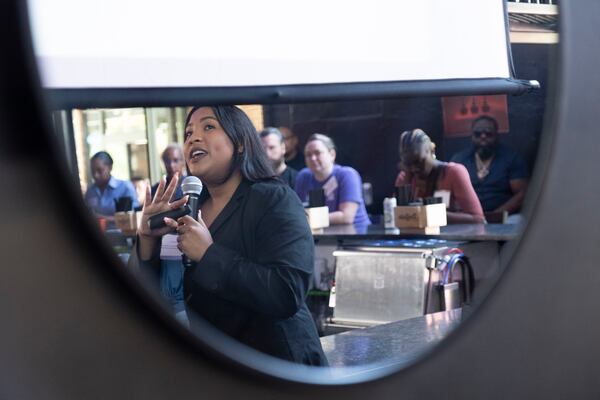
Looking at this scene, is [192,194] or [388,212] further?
[388,212]

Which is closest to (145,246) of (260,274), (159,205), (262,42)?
(159,205)

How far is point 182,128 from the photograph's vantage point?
1.03 metres

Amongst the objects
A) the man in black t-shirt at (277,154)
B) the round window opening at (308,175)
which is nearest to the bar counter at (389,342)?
the round window opening at (308,175)

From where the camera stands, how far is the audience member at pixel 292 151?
53.1 inches

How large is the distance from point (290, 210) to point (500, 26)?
54 centimetres

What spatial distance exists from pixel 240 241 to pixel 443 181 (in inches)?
21.6

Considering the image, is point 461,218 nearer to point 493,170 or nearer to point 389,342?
point 493,170

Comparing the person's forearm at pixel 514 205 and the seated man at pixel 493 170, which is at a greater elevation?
the seated man at pixel 493 170

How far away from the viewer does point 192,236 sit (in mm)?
1037

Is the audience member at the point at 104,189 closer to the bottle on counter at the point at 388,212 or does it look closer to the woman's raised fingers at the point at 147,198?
the woman's raised fingers at the point at 147,198

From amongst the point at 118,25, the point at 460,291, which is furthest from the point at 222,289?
the point at 460,291

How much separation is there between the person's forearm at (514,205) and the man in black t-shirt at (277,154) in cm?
41

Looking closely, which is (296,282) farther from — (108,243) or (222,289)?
(108,243)

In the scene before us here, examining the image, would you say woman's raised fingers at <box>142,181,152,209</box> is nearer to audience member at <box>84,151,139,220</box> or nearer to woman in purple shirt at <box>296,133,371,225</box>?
audience member at <box>84,151,139,220</box>
